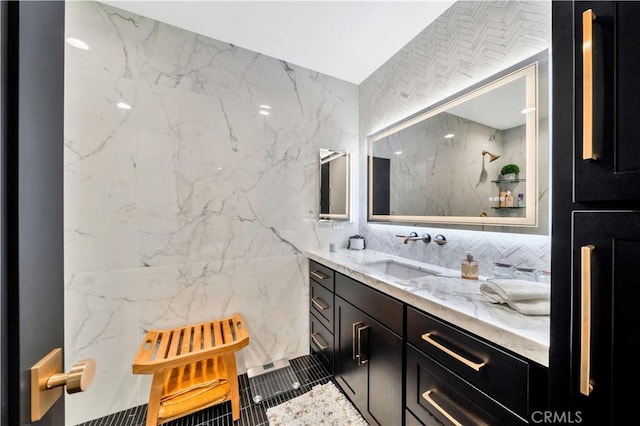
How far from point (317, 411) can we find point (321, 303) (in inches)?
26.7

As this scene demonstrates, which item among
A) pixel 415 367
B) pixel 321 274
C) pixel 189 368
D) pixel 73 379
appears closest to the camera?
pixel 73 379

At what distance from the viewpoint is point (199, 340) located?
1.50 m

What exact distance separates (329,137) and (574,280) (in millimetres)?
Result: 1991

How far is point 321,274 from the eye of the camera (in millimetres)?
1890

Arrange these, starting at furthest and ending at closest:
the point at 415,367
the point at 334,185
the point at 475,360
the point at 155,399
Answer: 1. the point at 334,185
2. the point at 155,399
3. the point at 415,367
4. the point at 475,360

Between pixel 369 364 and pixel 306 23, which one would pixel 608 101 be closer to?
pixel 369 364

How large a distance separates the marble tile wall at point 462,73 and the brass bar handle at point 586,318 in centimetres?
75

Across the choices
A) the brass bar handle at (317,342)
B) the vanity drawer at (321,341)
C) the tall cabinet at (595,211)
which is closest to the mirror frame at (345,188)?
the vanity drawer at (321,341)

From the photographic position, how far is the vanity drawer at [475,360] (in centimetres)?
70

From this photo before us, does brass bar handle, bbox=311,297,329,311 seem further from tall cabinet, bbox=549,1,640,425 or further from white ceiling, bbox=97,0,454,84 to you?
white ceiling, bbox=97,0,454,84

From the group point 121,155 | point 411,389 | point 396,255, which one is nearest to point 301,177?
point 396,255

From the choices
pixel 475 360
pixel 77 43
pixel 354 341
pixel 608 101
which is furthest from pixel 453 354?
pixel 77 43

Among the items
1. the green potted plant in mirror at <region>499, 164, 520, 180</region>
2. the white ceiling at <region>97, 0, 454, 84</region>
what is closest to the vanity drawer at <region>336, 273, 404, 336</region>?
the green potted plant in mirror at <region>499, 164, 520, 180</region>

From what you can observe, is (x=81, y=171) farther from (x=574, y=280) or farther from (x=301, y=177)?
(x=574, y=280)
